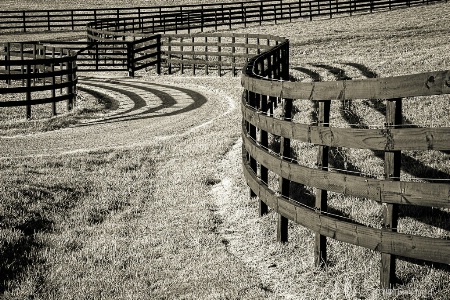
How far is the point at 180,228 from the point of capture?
317 inches

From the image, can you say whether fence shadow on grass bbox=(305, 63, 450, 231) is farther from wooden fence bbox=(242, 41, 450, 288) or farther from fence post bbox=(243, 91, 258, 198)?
fence post bbox=(243, 91, 258, 198)

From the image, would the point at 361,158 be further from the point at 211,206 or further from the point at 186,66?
the point at 186,66

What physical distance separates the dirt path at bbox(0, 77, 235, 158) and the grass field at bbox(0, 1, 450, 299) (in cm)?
106

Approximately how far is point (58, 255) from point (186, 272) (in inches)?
58.8

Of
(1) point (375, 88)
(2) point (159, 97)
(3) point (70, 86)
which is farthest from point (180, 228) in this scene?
(2) point (159, 97)

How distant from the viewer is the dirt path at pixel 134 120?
13656mm

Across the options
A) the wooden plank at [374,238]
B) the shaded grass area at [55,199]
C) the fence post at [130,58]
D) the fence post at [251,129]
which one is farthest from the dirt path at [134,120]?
the wooden plank at [374,238]

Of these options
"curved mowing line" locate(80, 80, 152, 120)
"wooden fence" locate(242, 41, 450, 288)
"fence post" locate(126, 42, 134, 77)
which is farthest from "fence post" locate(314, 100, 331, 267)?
"fence post" locate(126, 42, 134, 77)

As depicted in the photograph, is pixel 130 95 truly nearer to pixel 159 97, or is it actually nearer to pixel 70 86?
pixel 159 97

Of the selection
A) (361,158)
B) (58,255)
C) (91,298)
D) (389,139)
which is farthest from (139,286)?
(361,158)

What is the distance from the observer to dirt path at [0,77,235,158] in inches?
538

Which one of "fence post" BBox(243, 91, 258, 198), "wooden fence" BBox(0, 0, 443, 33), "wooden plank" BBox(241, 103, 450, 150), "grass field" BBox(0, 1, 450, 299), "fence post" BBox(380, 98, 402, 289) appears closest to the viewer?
"wooden plank" BBox(241, 103, 450, 150)

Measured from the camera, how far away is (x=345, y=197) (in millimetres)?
8359

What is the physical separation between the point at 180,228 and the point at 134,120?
918 centimetres
